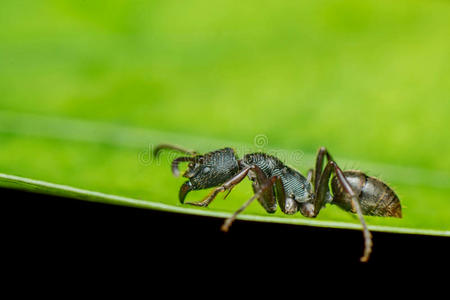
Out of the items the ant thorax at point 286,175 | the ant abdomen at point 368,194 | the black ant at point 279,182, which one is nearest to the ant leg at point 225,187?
the black ant at point 279,182

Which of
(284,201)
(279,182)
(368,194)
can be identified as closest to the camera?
(368,194)

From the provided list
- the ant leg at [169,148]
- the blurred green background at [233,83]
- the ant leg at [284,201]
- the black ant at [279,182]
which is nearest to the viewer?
the blurred green background at [233,83]

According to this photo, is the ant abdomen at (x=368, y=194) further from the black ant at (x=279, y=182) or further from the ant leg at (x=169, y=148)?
the ant leg at (x=169, y=148)

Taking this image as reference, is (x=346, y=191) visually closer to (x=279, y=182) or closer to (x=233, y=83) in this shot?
(x=279, y=182)

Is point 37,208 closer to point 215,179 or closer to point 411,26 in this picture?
point 215,179

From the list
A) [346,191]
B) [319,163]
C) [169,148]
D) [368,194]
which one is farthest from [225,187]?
[368,194]

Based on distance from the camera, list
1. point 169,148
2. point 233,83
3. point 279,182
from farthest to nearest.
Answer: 1. point 279,182
2. point 233,83
3. point 169,148
